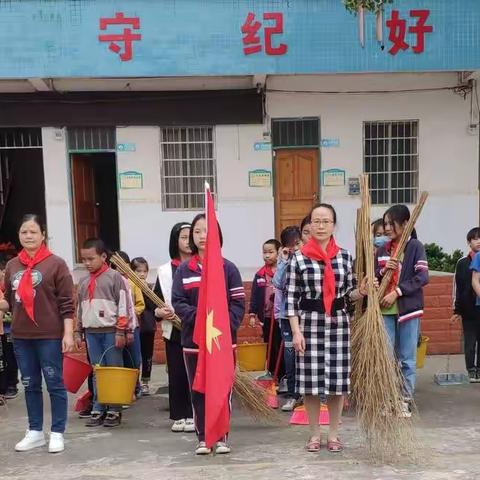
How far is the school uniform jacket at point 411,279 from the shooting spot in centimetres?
398

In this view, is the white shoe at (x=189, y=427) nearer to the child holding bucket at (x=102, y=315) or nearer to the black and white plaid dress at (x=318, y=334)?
the child holding bucket at (x=102, y=315)

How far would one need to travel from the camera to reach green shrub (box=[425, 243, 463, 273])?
756 centimetres

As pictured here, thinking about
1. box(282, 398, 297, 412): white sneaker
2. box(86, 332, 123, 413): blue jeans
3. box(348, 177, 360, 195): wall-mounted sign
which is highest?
box(348, 177, 360, 195): wall-mounted sign

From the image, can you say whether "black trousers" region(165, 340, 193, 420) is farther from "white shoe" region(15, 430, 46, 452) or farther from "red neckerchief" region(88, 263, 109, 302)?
"white shoe" region(15, 430, 46, 452)

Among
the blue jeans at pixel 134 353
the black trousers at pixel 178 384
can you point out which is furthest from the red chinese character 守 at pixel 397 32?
the black trousers at pixel 178 384

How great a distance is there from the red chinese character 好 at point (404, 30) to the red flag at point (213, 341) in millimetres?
5504

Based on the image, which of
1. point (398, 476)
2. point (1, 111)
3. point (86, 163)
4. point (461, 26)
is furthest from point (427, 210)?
point (1, 111)

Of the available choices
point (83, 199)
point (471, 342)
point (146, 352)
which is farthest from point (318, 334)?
point (83, 199)

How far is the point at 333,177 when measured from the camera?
28.0ft

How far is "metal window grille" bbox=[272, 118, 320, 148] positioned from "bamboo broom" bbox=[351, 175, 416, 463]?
500 cm

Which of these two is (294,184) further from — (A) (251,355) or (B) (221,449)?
(B) (221,449)

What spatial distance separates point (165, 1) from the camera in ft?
24.3

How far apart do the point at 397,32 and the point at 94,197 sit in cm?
560

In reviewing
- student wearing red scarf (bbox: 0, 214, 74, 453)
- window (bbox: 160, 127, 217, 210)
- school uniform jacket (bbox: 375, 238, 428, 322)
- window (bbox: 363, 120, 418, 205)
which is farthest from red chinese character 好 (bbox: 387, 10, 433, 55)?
student wearing red scarf (bbox: 0, 214, 74, 453)
